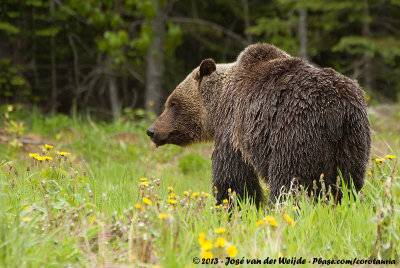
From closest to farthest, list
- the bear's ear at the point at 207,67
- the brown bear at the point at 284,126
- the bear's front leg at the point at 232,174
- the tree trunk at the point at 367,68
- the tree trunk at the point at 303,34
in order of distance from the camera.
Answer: the brown bear at the point at 284,126 → the bear's front leg at the point at 232,174 → the bear's ear at the point at 207,67 → the tree trunk at the point at 303,34 → the tree trunk at the point at 367,68

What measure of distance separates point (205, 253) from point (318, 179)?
1.44 m

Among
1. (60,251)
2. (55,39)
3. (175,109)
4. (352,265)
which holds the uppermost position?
(55,39)

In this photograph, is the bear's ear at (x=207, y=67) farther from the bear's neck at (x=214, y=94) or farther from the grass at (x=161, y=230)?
the grass at (x=161, y=230)

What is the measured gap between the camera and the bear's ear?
4.66 m

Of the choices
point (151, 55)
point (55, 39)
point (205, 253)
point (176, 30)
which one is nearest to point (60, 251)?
point (205, 253)

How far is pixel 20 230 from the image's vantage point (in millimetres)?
2463

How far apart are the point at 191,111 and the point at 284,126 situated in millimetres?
1713

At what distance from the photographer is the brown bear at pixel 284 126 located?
326 cm

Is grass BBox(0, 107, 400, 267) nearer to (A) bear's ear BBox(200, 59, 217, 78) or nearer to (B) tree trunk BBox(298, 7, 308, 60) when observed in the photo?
(A) bear's ear BBox(200, 59, 217, 78)

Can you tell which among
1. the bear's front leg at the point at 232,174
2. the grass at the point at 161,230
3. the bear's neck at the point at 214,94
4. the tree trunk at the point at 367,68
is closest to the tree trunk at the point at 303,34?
the tree trunk at the point at 367,68

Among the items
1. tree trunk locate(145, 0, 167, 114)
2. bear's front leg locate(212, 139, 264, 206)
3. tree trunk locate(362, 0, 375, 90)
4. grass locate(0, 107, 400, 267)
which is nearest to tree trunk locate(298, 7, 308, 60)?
tree trunk locate(362, 0, 375, 90)

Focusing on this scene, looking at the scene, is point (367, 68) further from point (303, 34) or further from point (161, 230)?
point (161, 230)

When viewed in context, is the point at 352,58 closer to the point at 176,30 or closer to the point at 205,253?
the point at 176,30

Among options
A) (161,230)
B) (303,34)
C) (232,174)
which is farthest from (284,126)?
(303,34)
